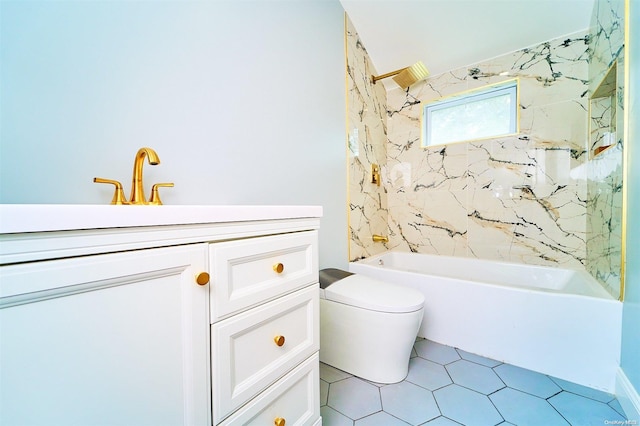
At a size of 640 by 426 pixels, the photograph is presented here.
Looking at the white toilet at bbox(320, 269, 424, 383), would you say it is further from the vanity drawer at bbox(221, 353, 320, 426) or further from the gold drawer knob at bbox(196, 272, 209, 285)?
the gold drawer knob at bbox(196, 272, 209, 285)

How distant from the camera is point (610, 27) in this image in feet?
4.51

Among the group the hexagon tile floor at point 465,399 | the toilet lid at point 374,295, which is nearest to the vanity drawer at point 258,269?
the toilet lid at point 374,295

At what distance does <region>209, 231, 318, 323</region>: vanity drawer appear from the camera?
595mm

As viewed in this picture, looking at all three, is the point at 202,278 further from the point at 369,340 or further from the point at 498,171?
the point at 498,171

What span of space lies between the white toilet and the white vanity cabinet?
0.55 m

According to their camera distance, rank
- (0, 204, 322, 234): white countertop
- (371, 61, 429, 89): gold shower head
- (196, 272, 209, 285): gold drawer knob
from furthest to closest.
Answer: (371, 61, 429, 89): gold shower head, (196, 272, 209, 285): gold drawer knob, (0, 204, 322, 234): white countertop

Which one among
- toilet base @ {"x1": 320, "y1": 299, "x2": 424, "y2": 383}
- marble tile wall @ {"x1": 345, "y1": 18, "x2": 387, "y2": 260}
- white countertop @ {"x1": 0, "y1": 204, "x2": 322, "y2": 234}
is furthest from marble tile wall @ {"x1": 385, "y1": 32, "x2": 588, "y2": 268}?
white countertop @ {"x1": 0, "y1": 204, "x2": 322, "y2": 234}

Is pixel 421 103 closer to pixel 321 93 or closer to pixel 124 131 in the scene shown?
pixel 321 93

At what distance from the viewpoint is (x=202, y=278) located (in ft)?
1.80

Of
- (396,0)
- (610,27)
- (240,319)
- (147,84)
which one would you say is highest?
(396,0)

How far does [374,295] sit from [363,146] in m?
1.41

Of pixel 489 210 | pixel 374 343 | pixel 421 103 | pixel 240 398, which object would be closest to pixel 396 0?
pixel 421 103

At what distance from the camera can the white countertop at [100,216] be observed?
13.6 inches

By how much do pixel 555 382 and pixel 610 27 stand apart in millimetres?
1957
